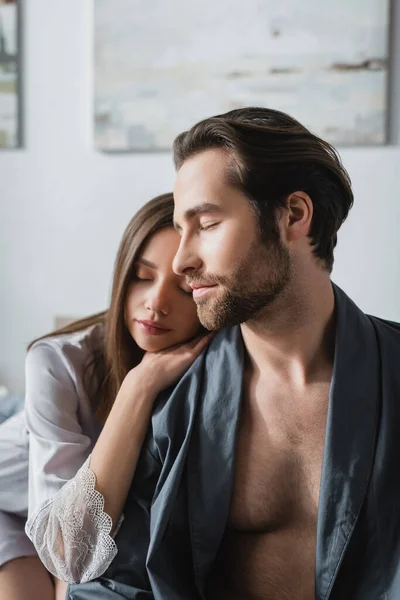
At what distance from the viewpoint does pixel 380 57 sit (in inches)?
105

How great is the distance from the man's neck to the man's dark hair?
103 millimetres

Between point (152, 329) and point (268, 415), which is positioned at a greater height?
point (152, 329)

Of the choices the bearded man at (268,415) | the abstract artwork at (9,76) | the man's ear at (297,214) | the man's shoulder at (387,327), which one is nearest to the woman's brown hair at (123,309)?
the bearded man at (268,415)

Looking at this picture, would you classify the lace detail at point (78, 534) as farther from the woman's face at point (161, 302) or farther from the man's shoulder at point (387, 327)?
the man's shoulder at point (387, 327)

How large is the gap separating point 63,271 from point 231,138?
6.02ft

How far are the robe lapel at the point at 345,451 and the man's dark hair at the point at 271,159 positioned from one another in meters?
0.23

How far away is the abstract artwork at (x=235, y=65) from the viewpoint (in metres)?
2.70

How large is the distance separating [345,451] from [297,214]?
1.36ft

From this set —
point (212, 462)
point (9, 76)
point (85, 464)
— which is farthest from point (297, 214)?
point (9, 76)

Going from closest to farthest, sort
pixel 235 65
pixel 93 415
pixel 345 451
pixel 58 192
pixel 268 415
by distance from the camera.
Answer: pixel 345 451
pixel 268 415
pixel 93 415
pixel 235 65
pixel 58 192

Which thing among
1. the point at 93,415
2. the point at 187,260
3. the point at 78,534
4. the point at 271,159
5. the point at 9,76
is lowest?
the point at 78,534

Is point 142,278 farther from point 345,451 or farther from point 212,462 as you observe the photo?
point 345,451

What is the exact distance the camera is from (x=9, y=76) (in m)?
3.16

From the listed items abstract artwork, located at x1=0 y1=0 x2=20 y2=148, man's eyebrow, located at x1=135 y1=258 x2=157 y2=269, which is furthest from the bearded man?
abstract artwork, located at x1=0 y1=0 x2=20 y2=148
